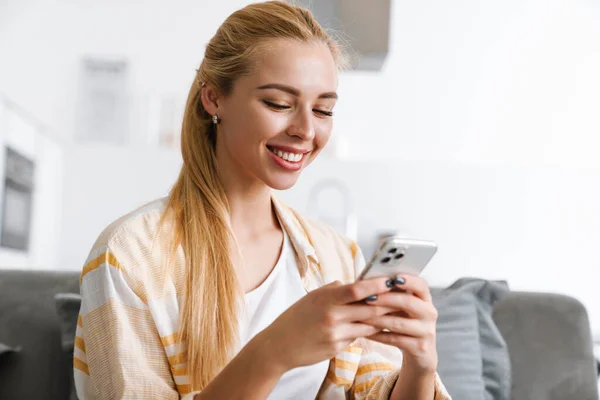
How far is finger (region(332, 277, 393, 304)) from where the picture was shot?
1.09 metres

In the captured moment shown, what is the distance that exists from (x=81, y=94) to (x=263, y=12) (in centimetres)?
454

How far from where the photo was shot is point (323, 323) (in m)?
1.11

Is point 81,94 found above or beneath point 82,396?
above

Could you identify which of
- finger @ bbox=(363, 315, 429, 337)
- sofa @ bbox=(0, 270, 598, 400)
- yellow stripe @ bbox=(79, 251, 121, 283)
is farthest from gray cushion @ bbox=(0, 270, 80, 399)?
finger @ bbox=(363, 315, 429, 337)

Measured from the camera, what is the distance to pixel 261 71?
1.45 metres

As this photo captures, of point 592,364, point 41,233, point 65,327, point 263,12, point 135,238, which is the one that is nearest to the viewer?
point 135,238

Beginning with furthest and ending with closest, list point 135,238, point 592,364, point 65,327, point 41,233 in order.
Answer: point 41,233
point 592,364
point 65,327
point 135,238

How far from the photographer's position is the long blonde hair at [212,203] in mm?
1406

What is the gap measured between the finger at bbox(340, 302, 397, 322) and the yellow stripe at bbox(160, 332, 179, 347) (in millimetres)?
399

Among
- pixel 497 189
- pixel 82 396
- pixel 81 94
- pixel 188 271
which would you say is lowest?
pixel 82 396

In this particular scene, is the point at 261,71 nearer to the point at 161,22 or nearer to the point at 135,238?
the point at 135,238

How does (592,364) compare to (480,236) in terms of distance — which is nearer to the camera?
(592,364)

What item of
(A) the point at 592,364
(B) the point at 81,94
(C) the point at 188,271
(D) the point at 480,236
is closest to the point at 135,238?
(C) the point at 188,271

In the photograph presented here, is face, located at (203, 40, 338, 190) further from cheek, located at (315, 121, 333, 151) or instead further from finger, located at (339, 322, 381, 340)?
finger, located at (339, 322, 381, 340)
